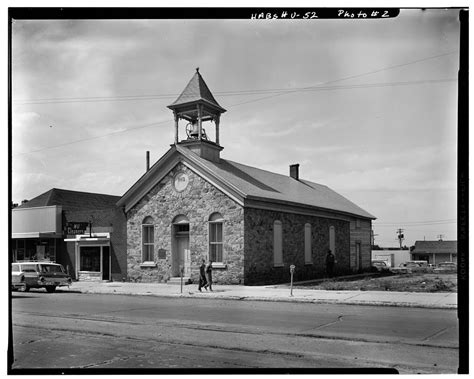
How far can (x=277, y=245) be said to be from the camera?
936 inches

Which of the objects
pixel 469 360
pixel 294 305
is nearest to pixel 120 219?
pixel 294 305

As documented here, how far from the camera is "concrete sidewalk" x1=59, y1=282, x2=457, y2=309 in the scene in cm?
1582

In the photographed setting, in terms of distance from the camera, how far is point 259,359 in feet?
25.8

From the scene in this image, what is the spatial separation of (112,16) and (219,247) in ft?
55.5

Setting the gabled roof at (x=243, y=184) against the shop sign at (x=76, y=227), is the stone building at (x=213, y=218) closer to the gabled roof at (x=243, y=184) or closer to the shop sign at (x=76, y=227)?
the gabled roof at (x=243, y=184)

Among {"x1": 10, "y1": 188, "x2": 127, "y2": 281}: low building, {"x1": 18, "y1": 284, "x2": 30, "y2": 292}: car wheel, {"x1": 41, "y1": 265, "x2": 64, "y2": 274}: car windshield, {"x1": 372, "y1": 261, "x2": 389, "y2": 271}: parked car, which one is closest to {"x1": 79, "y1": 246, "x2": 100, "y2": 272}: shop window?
{"x1": 10, "y1": 188, "x2": 127, "y2": 281}: low building

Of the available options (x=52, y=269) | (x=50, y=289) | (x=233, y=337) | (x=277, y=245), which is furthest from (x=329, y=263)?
(x=233, y=337)

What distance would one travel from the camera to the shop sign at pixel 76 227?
85.0 ft

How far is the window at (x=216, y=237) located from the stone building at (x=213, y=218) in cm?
4

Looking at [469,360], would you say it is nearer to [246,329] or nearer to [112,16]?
[246,329]

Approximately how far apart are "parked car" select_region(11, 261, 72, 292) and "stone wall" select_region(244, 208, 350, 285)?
23.8ft

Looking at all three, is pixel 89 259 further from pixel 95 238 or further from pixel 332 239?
pixel 332 239

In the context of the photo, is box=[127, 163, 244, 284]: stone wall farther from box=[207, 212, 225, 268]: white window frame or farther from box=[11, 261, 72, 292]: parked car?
box=[11, 261, 72, 292]: parked car

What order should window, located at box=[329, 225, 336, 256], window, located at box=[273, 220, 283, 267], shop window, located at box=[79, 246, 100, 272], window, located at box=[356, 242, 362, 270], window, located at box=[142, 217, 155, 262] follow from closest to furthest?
window, located at box=[273, 220, 283, 267] < window, located at box=[142, 217, 155, 262] < shop window, located at box=[79, 246, 100, 272] < window, located at box=[329, 225, 336, 256] < window, located at box=[356, 242, 362, 270]
